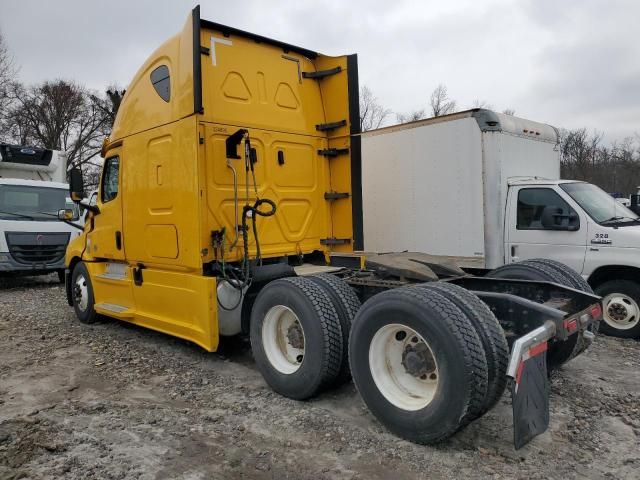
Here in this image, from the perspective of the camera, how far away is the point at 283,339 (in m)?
4.65

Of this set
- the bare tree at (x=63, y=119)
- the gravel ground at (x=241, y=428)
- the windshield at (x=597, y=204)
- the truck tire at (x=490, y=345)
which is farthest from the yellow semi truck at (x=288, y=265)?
the bare tree at (x=63, y=119)

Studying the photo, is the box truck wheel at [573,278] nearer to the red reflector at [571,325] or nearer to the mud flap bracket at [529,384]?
the red reflector at [571,325]

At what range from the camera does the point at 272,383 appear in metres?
4.52

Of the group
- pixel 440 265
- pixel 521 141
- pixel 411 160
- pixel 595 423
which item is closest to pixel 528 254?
pixel 521 141

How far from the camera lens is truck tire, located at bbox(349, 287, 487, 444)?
10.3 ft

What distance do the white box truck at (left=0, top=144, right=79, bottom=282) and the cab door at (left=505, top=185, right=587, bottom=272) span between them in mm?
9572

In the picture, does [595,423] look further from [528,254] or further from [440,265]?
[528,254]

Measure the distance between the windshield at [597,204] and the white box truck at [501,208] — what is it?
18 millimetres

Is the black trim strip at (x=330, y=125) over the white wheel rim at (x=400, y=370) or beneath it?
over

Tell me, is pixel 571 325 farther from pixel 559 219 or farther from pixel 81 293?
pixel 81 293

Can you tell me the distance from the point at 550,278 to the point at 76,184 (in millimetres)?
5673

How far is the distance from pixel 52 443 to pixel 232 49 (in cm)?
408

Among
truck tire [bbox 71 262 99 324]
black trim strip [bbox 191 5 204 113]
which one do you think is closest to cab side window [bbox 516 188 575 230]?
black trim strip [bbox 191 5 204 113]

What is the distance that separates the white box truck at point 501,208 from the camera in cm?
643
